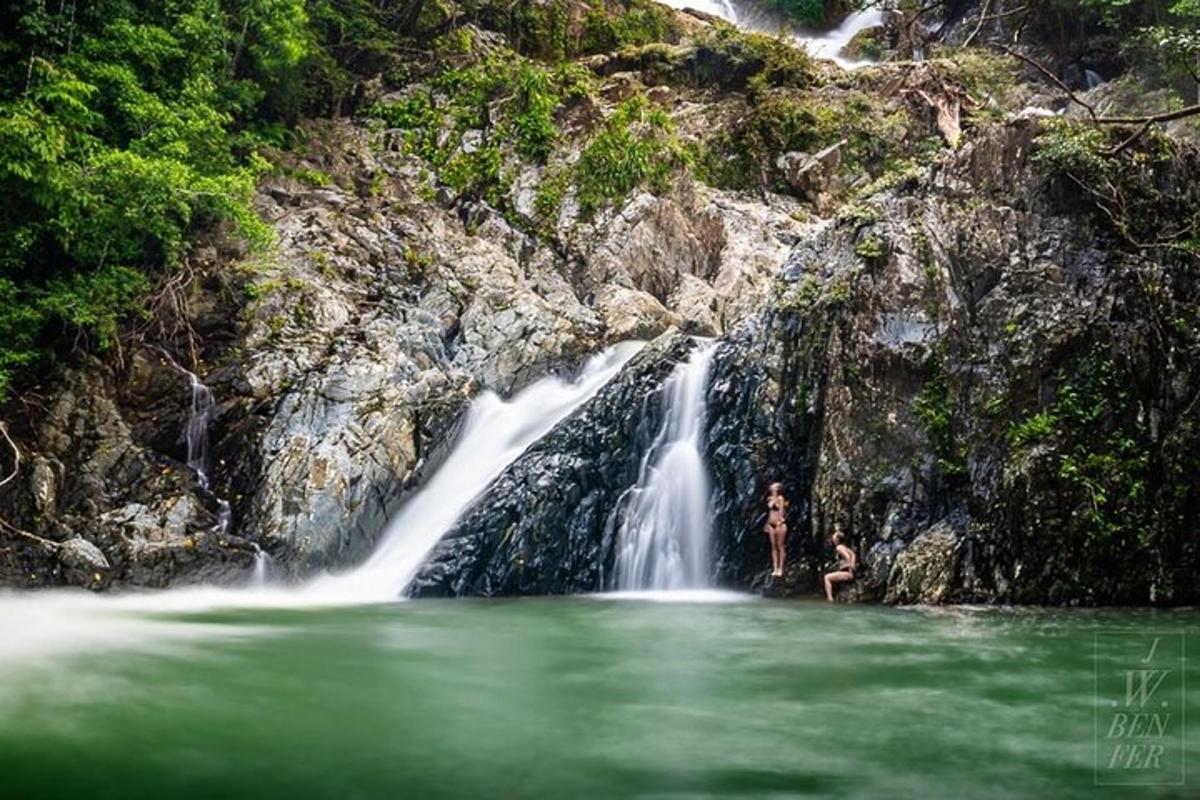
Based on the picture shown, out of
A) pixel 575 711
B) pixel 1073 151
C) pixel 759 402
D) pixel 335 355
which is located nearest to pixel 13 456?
pixel 335 355

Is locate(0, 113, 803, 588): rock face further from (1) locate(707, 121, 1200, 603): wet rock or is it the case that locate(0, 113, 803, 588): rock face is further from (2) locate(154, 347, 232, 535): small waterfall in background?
(1) locate(707, 121, 1200, 603): wet rock

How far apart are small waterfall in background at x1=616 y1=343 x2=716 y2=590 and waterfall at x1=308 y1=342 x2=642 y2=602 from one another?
1.71 metres

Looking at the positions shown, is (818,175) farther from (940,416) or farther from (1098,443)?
(1098,443)

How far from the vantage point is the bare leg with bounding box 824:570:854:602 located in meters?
10.4

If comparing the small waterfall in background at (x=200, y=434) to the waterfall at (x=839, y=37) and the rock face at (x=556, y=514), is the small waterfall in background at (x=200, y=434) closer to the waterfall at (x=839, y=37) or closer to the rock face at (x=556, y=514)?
the rock face at (x=556, y=514)

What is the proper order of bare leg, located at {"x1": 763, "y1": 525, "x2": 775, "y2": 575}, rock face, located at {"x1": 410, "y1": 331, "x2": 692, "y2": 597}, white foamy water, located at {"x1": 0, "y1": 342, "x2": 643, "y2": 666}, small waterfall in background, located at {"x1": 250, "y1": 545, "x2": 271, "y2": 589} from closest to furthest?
white foamy water, located at {"x1": 0, "y1": 342, "x2": 643, "y2": 666}
bare leg, located at {"x1": 763, "y1": 525, "x2": 775, "y2": 575}
rock face, located at {"x1": 410, "y1": 331, "x2": 692, "y2": 597}
small waterfall in background, located at {"x1": 250, "y1": 545, "x2": 271, "y2": 589}

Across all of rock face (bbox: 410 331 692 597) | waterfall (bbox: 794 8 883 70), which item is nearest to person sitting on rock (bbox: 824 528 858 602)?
rock face (bbox: 410 331 692 597)

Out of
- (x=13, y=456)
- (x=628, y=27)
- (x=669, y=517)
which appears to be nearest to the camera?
(x=669, y=517)

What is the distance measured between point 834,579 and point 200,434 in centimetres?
929

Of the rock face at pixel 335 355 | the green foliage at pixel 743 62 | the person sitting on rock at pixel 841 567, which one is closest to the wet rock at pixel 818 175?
the rock face at pixel 335 355

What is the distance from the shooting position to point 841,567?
10.5m

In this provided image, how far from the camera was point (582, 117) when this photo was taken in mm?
21531

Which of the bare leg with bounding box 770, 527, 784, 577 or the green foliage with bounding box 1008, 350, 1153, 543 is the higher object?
the green foliage with bounding box 1008, 350, 1153, 543

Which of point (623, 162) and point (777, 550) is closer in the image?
point (777, 550)
